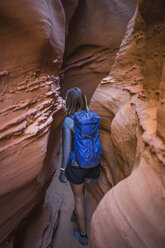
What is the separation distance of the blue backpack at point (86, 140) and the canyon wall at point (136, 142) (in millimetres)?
236

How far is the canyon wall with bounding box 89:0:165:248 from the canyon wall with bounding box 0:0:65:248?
2.11 ft

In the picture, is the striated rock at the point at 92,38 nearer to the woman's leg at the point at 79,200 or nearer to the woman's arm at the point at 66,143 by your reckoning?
the woman's arm at the point at 66,143

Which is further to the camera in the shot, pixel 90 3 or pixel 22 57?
pixel 90 3

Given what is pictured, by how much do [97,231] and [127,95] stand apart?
54.6 inches

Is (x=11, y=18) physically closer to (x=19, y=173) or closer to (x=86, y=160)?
(x=19, y=173)

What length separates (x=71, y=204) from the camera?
249 centimetres

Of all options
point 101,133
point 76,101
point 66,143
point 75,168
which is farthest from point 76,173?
point 76,101

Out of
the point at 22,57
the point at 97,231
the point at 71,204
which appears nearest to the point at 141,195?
the point at 97,231

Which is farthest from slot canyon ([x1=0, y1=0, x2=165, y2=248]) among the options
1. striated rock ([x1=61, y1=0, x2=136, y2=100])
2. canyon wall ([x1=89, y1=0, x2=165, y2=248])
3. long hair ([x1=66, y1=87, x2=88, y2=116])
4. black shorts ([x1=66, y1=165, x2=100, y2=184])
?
striated rock ([x1=61, y1=0, x2=136, y2=100])

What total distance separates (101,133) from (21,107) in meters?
1.26

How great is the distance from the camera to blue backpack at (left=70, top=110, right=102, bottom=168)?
1.49m

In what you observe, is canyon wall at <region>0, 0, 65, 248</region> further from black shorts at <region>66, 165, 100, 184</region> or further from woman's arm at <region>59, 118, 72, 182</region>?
black shorts at <region>66, 165, 100, 184</region>

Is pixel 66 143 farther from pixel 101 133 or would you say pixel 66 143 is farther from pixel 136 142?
pixel 136 142

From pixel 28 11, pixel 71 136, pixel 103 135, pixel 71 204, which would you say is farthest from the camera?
pixel 71 204
